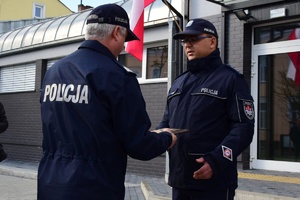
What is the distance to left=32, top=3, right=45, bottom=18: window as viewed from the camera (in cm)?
2985

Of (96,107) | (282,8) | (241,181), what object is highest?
(282,8)

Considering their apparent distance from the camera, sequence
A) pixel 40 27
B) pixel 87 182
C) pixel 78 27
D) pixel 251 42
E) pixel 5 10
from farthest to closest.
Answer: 1. pixel 5 10
2. pixel 40 27
3. pixel 78 27
4. pixel 251 42
5. pixel 87 182

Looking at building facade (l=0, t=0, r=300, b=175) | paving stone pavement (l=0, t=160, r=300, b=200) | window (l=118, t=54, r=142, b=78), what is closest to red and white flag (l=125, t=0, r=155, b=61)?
building facade (l=0, t=0, r=300, b=175)

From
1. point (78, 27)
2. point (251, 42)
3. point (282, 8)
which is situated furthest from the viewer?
point (78, 27)

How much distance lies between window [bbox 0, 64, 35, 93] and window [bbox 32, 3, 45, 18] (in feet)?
56.3

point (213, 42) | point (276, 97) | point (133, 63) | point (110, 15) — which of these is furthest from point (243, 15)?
point (110, 15)

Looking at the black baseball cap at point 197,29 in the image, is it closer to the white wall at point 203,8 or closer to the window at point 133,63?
the white wall at point 203,8

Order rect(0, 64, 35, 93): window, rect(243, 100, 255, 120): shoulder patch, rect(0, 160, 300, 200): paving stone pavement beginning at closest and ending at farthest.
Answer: rect(243, 100, 255, 120): shoulder patch
rect(0, 160, 300, 200): paving stone pavement
rect(0, 64, 35, 93): window

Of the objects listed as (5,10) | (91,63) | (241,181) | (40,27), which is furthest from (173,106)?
(5,10)

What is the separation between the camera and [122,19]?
2363mm

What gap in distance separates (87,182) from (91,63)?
2.06 ft

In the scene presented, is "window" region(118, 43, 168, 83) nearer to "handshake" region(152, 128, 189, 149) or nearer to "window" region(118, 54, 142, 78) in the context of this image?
"window" region(118, 54, 142, 78)

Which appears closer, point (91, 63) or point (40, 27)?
point (91, 63)

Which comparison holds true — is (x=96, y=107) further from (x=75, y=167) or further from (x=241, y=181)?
(x=241, y=181)
